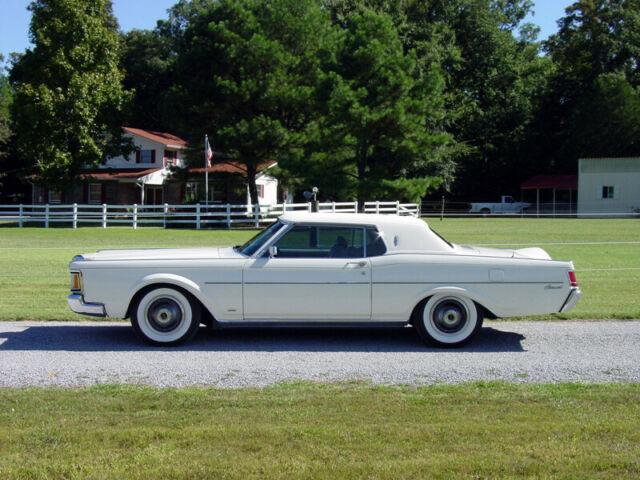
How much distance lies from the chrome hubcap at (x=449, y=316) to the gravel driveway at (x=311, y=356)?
1.00 ft

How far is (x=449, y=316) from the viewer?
25.5 feet

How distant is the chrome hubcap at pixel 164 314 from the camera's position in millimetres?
7664

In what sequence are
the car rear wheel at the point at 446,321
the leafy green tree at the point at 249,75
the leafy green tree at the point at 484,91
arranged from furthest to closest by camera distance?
1. the leafy green tree at the point at 484,91
2. the leafy green tree at the point at 249,75
3. the car rear wheel at the point at 446,321

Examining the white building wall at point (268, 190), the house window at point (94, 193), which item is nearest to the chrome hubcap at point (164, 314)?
the house window at point (94, 193)

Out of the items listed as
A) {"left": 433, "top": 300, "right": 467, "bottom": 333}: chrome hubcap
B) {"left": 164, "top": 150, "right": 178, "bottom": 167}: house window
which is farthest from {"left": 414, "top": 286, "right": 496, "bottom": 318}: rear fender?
{"left": 164, "top": 150, "right": 178, "bottom": 167}: house window

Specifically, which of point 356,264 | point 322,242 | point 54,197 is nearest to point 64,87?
point 54,197

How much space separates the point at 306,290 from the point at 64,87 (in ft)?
129

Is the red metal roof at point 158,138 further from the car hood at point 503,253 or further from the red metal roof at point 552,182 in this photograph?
the car hood at point 503,253

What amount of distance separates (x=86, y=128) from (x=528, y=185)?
38.9m

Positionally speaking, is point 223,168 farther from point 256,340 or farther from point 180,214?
point 256,340

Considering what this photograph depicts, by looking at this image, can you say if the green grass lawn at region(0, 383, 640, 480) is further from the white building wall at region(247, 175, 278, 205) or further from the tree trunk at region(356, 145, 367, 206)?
the white building wall at region(247, 175, 278, 205)

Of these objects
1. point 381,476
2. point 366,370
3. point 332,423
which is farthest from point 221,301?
point 381,476

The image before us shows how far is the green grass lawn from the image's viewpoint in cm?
390

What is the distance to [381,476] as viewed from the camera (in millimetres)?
3801
